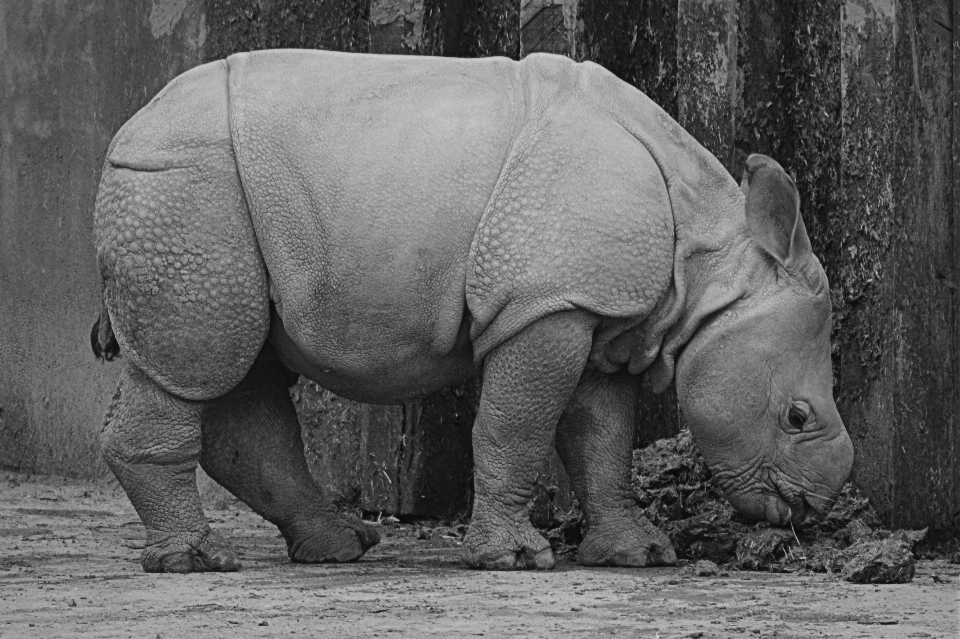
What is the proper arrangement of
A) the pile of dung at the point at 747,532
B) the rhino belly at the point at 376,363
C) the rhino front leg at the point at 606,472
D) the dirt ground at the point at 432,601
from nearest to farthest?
the dirt ground at the point at 432,601, the pile of dung at the point at 747,532, the rhino belly at the point at 376,363, the rhino front leg at the point at 606,472

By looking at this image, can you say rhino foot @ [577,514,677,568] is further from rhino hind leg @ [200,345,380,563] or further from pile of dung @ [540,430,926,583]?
rhino hind leg @ [200,345,380,563]

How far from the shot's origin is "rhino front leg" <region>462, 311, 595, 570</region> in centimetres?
609

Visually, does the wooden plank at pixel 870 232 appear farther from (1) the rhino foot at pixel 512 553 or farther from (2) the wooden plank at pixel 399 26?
(2) the wooden plank at pixel 399 26

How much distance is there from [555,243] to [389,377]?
90 cm

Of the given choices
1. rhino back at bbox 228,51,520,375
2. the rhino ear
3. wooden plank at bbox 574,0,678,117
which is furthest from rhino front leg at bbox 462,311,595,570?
wooden plank at bbox 574,0,678,117

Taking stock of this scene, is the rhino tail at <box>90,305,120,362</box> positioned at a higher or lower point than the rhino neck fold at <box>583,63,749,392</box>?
lower

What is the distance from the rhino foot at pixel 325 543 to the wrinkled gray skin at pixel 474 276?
55 centimetres

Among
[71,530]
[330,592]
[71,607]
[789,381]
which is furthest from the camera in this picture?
[71,530]

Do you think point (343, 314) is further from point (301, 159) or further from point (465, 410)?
point (465, 410)

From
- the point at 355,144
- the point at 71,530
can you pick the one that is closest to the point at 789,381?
the point at 355,144

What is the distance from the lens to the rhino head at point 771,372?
632cm

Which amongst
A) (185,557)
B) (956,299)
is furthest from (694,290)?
(185,557)

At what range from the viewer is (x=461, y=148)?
6230 millimetres

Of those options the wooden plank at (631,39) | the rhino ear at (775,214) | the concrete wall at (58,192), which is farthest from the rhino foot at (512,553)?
the concrete wall at (58,192)
